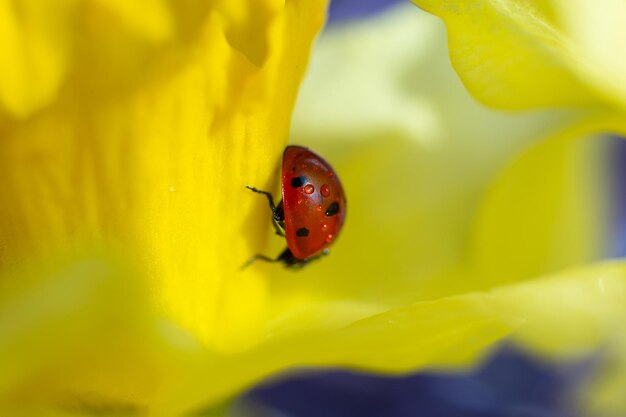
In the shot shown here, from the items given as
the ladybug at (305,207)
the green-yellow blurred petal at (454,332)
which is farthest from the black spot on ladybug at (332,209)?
the green-yellow blurred petal at (454,332)

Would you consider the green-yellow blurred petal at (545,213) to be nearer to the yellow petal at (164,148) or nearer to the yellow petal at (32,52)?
the yellow petal at (164,148)

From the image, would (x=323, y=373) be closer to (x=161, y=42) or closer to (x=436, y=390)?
(x=436, y=390)

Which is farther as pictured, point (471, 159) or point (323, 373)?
point (471, 159)

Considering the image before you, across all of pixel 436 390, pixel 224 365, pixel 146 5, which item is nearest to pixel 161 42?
pixel 146 5

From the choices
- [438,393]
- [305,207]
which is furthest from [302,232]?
[438,393]

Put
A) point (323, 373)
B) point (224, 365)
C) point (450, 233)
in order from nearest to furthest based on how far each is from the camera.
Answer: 1. point (224, 365)
2. point (323, 373)
3. point (450, 233)

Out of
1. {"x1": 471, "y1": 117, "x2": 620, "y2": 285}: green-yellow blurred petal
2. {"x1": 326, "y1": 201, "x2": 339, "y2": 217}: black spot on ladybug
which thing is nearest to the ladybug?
{"x1": 326, "y1": 201, "x2": 339, "y2": 217}: black spot on ladybug

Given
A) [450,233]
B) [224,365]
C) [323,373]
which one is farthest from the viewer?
[450,233]

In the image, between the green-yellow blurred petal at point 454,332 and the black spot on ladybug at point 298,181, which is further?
the black spot on ladybug at point 298,181
